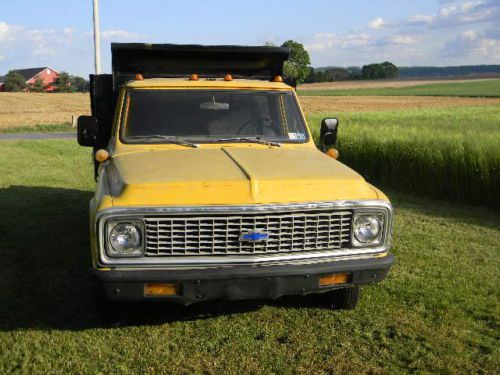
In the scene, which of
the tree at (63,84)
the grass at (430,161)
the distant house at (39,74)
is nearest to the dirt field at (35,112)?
the grass at (430,161)

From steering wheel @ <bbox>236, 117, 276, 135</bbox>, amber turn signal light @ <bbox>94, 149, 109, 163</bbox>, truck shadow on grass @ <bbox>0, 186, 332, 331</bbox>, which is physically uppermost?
steering wheel @ <bbox>236, 117, 276, 135</bbox>

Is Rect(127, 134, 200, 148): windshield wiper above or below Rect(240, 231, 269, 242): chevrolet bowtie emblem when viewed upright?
above

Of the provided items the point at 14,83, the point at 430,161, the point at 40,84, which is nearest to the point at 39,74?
the point at 40,84

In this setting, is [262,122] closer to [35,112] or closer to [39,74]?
[35,112]

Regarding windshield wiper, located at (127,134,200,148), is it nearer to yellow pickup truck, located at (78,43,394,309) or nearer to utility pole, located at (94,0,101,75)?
yellow pickup truck, located at (78,43,394,309)

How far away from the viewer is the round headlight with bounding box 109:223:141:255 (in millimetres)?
3617

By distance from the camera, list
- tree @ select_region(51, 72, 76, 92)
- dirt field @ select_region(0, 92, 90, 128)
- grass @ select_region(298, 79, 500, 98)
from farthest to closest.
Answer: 1. tree @ select_region(51, 72, 76, 92)
2. grass @ select_region(298, 79, 500, 98)
3. dirt field @ select_region(0, 92, 90, 128)

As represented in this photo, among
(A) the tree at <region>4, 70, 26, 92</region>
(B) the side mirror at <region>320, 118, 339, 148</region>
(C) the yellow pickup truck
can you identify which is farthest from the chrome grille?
(A) the tree at <region>4, 70, 26, 92</region>

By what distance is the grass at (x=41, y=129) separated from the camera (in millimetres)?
26203

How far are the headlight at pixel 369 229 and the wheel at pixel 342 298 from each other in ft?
2.46

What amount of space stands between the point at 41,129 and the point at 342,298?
2484 centimetres

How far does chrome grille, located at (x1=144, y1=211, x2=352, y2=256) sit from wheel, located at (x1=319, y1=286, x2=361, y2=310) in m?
0.94

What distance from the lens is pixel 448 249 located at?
675 cm

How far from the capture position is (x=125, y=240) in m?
3.63
